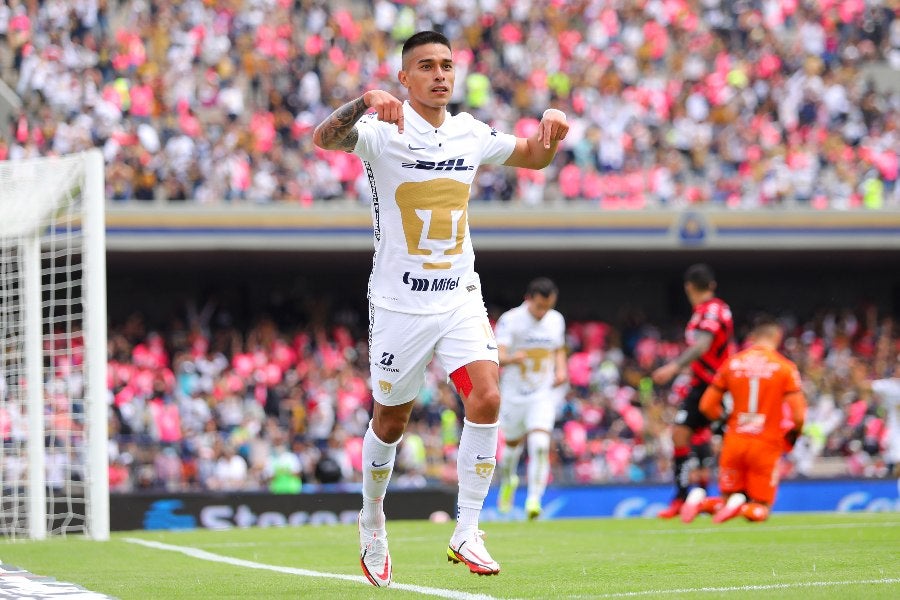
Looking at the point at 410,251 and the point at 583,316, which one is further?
the point at 583,316

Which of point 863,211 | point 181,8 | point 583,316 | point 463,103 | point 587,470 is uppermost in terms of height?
point 181,8

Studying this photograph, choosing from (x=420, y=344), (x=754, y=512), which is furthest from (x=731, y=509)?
(x=420, y=344)

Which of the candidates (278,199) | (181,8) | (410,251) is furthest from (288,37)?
(410,251)

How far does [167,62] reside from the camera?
75.3 ft

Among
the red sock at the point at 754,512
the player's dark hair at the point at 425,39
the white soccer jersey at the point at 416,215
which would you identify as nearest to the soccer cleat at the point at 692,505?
the red sock at the point at 754,512

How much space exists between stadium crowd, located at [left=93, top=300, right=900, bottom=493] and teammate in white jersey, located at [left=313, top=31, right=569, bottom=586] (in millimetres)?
10761

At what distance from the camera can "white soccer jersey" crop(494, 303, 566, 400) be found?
13922 mm

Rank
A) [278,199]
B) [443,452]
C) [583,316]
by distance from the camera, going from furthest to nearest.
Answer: [583,316], [278,199], [443,452]

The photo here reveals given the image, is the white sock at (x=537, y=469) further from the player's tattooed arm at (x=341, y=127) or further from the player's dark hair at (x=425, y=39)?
the player's tattooed arm at (x=341, y=127)

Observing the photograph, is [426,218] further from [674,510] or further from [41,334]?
[674,510]

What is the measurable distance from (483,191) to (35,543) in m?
14.1

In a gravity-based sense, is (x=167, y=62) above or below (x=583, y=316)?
above

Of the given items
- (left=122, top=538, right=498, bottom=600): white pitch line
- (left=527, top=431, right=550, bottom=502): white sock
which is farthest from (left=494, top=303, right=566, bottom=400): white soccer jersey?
(left=122, top=538, right=498, bottom=600): white pitch line

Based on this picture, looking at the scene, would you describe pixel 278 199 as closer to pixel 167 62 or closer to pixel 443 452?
pixel 167 62
